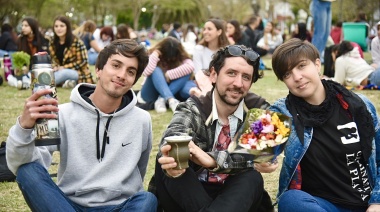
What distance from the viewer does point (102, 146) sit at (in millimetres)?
3441

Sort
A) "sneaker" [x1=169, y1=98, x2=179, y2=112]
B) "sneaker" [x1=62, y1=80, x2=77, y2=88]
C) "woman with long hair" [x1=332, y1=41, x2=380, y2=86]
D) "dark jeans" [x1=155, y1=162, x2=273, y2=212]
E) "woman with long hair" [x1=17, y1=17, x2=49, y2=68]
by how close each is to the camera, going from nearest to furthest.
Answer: "dark jeans" [x1=155, y1=162, x2=273, y2=212] → "sneaker" [x1=169, y1=98, x2=179, y2=112] → "woman with long hair" [x1=332, y1=41, x2=380, y2=86] → "sneaker" [x1=62, y1=80, x2=77, y2=88] → "woman with long hair" [x1=17, y1=17, x2=49, y2=68]

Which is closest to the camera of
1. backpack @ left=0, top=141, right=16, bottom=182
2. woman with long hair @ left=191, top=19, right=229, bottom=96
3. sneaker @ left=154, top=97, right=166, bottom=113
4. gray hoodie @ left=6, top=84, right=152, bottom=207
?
gray hoodie @ left=6, top=84, right=152, bottom=207

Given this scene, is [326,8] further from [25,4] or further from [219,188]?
[25,4]

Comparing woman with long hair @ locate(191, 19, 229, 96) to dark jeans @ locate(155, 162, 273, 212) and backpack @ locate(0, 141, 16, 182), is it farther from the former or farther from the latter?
dark jeans @ locate(155, 162, 273, 212)

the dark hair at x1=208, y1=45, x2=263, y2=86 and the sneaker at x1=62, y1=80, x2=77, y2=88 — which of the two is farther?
the sneaker at x1=62, y1=80, x2=77, y2=88

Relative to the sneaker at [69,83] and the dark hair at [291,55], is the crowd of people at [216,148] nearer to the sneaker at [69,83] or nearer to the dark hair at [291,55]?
the dark hair at [291,55]

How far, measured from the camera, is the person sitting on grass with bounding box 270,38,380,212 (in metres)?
3.47

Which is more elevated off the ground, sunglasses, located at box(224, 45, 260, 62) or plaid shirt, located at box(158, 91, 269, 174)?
sunglasses, located at box(224, 45, 260, 62)

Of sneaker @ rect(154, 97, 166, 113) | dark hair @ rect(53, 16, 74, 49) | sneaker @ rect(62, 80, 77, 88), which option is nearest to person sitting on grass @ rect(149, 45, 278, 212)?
sneaker @ rect(154, 97, 166, 113)

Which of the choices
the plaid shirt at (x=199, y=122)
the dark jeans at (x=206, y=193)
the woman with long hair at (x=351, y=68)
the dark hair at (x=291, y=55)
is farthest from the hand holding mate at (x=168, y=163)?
the woman with long hair at (x=351, y=68)

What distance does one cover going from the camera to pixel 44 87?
10.1 ft

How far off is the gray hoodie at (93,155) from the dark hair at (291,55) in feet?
3.35

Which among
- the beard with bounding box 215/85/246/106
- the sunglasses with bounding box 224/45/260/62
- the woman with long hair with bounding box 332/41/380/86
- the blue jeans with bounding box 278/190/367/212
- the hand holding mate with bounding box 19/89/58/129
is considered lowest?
the woman with long hair with bounding box 332/41/380/86

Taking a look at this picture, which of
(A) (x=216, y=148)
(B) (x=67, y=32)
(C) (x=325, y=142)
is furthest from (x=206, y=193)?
(B) (x=67, y=32)
